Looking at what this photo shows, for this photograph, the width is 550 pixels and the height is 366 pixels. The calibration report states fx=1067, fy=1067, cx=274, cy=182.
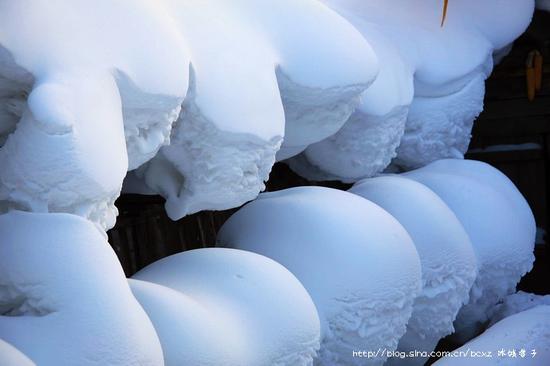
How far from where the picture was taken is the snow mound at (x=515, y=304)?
8.21ft

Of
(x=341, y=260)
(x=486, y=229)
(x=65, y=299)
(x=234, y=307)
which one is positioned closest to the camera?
(x=65, y=299)

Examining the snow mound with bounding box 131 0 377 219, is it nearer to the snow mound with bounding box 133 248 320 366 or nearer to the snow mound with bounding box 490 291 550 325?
the snow mound with bounding box 133 248 320 366

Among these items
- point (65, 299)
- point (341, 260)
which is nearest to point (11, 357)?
point (65, 299)

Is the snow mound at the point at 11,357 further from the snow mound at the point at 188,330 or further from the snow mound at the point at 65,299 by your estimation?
the snow mound at the point at 188,330

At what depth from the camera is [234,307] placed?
5.13ft

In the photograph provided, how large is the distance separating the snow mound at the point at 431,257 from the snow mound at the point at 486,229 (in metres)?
0.18

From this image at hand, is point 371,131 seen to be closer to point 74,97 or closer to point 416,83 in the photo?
point 416,83

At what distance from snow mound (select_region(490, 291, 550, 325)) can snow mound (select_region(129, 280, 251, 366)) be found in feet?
3.79

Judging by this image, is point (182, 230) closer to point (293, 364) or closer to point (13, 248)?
point (293, 364)

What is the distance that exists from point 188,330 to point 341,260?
500 mm

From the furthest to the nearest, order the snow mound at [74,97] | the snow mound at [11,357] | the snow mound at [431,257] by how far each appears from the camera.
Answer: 1. the snow mound at [431,257]
2. the snow mound at [74,97]
3. the snow mound at [11,357]

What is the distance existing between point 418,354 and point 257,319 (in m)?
0.74

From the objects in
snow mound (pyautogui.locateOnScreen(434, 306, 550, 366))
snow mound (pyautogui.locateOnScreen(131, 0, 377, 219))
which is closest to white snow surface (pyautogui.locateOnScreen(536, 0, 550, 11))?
snow mound (pyautogui.locateOnScreen(434, 306, 550, 366))

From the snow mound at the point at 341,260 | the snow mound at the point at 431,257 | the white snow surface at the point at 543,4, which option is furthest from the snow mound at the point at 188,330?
the white snow surface at the point at 543,4
